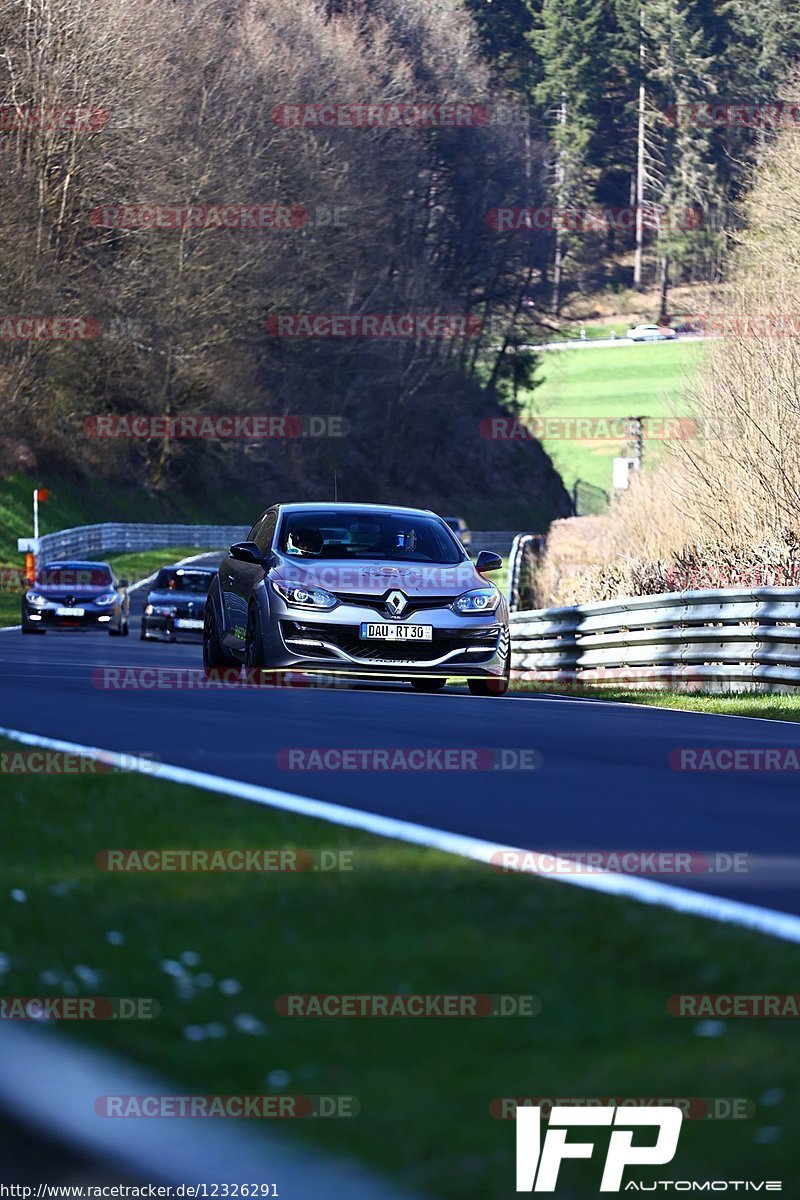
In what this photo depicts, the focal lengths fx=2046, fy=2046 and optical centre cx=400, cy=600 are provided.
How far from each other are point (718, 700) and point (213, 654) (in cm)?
474

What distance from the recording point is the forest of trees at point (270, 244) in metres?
66.8

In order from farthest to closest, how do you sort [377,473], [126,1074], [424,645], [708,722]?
[377,473]
[424,645]
[708,722]
[126,1074]

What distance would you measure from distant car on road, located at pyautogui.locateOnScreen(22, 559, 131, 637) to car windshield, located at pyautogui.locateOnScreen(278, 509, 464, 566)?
56.2 feet

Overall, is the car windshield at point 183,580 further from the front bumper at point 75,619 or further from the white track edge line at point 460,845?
the white track edge line at point 460,845

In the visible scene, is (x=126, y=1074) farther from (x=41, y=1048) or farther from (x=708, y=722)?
(x=708, y=722)

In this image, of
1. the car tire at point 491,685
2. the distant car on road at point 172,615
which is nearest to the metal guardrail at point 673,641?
the car tire at point 491,685

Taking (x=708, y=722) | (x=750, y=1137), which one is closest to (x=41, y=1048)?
(x=750, y=1137)

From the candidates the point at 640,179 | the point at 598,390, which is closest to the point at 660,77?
the point at 640,179

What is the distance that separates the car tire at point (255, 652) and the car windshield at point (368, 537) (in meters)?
0.68

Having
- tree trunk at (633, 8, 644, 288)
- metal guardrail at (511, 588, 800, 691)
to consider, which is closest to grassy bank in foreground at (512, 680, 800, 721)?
metal guardrail at (511, 588, 800, 691)

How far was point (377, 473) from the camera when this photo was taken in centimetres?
9075

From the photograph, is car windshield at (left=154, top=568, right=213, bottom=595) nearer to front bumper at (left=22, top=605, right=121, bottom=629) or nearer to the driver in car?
front bumper at (left=22, top=605, right=121, bottom=629)

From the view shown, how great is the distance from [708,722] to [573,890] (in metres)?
8.71

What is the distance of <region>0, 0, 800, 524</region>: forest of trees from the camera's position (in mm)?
66812
